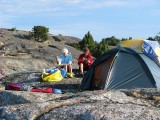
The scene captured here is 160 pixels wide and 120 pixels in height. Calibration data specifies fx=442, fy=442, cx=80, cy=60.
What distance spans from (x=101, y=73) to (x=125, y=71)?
1093mm

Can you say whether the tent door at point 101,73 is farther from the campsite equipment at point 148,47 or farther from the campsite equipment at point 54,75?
the campsite equipment at point 148,47

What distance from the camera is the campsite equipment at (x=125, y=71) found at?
15.8 metres

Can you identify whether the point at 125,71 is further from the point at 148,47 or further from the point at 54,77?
the point at 148,47

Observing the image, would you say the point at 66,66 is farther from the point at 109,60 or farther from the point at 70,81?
the point at 109,60

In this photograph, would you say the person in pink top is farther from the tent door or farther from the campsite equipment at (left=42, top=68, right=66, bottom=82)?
the tent door

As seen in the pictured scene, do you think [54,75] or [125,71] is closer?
[125,71]

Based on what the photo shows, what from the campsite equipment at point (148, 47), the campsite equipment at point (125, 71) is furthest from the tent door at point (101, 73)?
the campsite equipment at point (148, 47)

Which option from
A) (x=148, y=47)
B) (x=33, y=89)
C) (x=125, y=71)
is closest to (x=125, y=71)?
(x=125, y=71)

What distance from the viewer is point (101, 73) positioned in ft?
55.3

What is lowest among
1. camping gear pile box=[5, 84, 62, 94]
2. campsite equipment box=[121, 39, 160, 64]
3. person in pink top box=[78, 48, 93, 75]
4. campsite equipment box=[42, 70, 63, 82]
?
campsite equipment box=[42, 70, 63, 82]

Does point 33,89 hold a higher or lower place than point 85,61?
lower

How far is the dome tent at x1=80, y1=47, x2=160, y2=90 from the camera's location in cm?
1577

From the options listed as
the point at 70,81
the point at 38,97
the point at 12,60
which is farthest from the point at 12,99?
the point at 12,60

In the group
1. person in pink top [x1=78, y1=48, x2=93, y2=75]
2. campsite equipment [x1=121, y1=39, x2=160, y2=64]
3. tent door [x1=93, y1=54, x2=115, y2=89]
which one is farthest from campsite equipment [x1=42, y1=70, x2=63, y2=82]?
campsite equipment [x1=121, y1=39, x2=160, y2=64]
